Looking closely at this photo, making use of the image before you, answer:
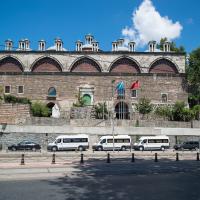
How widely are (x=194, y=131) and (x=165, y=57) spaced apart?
58.1ft

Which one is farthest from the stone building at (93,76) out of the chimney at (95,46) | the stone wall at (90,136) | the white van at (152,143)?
the white van at (152,143)

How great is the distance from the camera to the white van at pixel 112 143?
3316 cm

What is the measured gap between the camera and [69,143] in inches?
1293

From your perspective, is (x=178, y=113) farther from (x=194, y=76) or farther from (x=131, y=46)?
(x=131, y=46)

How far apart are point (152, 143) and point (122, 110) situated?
18507mm

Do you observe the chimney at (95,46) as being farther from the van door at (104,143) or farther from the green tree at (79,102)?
the van door at (104,143)

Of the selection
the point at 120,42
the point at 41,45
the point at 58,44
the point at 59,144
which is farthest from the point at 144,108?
the point at 41,45

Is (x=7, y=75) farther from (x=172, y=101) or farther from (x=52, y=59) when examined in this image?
(x=172, y=101)

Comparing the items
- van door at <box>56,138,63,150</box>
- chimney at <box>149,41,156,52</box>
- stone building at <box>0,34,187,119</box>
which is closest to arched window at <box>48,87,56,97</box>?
stone building at <box>0,34,187,119</box>

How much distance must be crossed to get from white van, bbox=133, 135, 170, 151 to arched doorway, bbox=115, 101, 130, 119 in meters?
17.4

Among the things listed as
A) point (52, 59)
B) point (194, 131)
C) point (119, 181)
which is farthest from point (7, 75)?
point (119, 181)

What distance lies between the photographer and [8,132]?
3472 cm

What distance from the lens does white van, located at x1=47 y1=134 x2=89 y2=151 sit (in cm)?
3259

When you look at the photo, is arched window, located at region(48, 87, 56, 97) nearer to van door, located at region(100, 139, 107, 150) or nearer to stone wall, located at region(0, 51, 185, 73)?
stone wall, located at region(0, 51, 185, 73)
